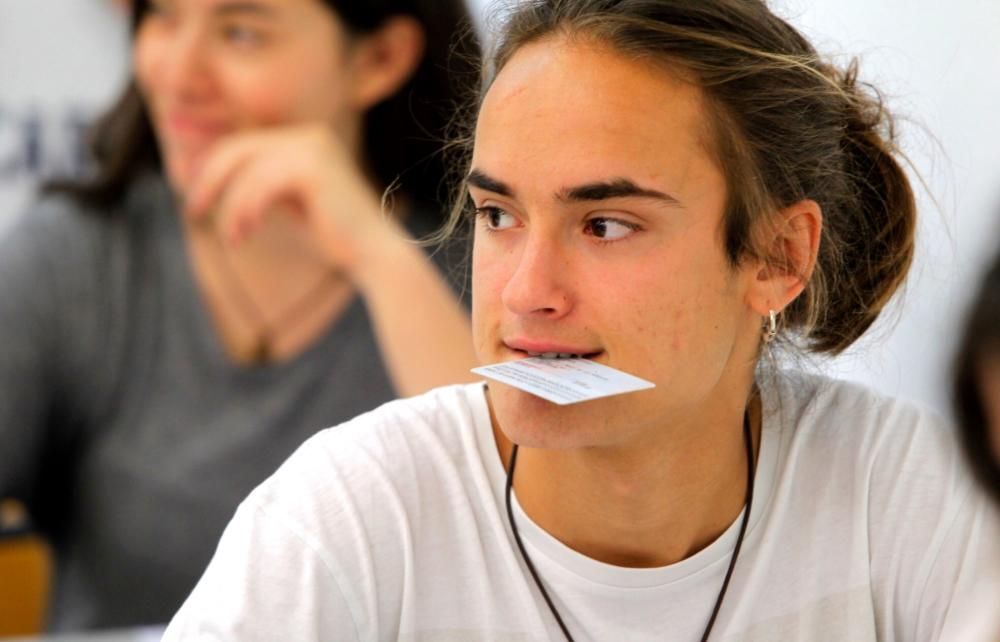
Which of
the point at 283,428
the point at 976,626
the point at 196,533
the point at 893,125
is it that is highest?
the point at 893,125

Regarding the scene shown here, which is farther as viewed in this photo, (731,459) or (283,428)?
(283,428)

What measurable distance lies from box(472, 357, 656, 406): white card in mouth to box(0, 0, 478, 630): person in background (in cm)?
83

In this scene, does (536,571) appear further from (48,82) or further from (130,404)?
(48,82)

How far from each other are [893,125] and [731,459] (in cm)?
41

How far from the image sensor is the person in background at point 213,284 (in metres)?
2.17

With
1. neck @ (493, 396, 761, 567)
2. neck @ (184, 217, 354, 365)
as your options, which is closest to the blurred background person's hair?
neck @ (493, 396, 761, 567)

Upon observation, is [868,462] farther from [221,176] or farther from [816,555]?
[221,176]

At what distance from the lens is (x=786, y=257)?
1.43 meters

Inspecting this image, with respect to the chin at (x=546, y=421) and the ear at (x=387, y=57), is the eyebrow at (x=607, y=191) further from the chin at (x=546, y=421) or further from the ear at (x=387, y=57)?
the ear at (x=387, y=57)

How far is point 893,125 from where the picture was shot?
1.55 meters

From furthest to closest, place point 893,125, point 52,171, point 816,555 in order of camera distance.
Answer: point 52,171 < point 893,125 < point 816,555

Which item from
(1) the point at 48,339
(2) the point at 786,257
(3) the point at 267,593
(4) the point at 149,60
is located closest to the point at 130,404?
(1) the point at 48,339

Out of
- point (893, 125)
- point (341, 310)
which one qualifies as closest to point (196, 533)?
point (341, 310)

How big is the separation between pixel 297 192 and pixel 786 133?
1010mm
